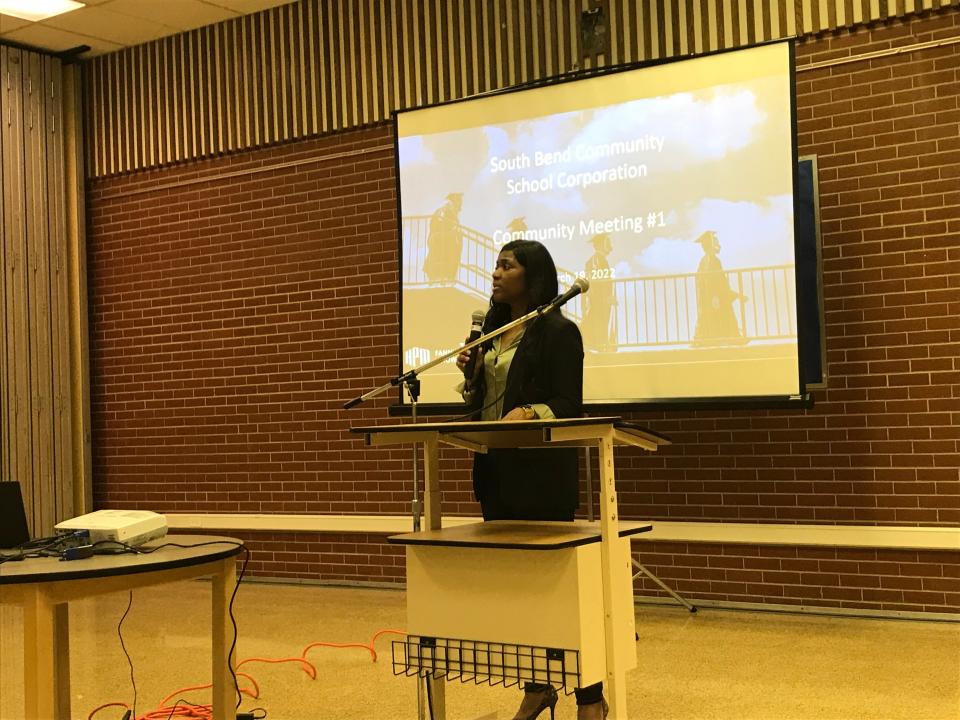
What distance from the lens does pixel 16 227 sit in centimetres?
713

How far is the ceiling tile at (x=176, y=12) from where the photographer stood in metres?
6.65

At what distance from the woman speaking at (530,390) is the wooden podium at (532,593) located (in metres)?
0.27

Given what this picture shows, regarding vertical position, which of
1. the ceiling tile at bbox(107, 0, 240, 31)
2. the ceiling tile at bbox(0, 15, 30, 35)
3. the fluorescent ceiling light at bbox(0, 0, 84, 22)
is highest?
the ceiling tile at bbox(107, 0, 240, 31)

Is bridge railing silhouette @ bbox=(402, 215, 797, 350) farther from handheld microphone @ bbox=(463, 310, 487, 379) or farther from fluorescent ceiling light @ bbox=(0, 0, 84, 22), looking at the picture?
fluorescent ceiling light @ bbox=(0, 0, 84, 22)

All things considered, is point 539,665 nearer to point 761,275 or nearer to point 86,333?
point 761,275

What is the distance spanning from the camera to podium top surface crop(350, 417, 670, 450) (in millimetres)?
2350

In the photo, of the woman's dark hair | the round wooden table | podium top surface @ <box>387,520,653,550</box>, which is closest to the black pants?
podium top surface @ <box>387,520,653,550</box>

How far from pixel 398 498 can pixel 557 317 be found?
3.51 m

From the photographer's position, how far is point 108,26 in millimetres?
6992

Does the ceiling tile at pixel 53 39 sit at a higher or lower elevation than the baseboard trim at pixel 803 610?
higher

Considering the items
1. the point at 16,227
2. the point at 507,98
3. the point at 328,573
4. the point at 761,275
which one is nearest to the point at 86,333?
the point at 16,227

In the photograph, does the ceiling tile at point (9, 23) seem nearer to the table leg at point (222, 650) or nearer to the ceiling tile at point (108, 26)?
the ceiling tile at point (108, 26)

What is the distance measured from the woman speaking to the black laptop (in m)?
1.36

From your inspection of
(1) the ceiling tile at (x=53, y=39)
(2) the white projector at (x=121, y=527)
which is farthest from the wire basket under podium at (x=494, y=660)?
(1) the ceiling tile at (x=53, y=39)
